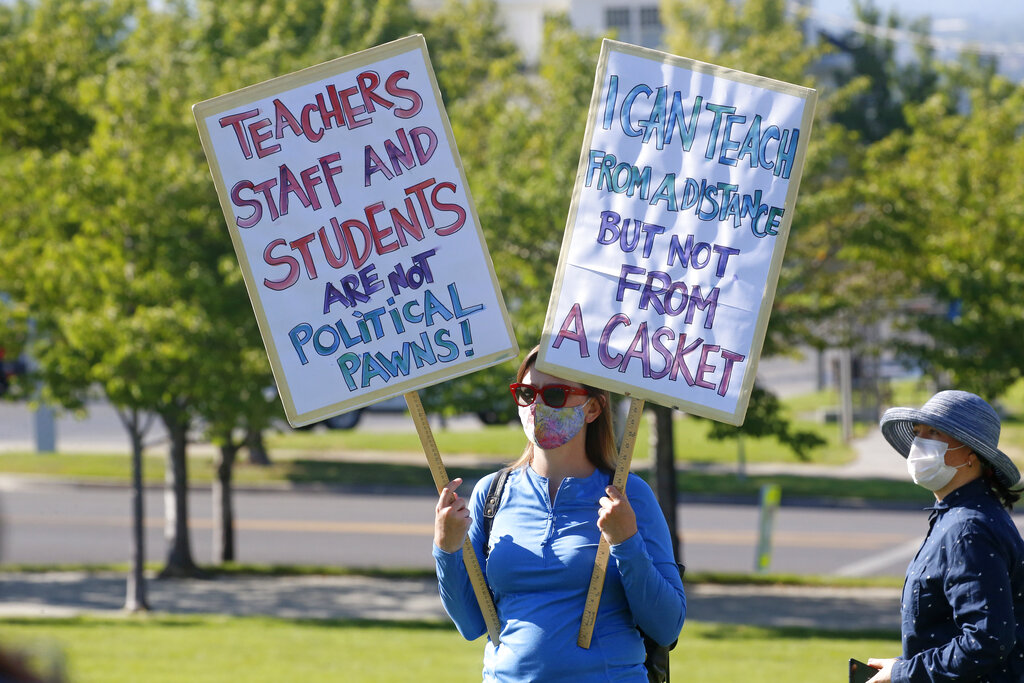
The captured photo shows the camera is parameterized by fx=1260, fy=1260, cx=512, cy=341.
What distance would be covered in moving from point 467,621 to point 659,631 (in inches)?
22.3

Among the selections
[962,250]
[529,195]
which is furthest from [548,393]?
[962,250]

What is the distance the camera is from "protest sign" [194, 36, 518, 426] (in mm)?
3703

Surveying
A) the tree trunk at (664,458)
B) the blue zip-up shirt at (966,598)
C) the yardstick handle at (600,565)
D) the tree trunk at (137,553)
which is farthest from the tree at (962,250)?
the yardstick handle at (600,565)

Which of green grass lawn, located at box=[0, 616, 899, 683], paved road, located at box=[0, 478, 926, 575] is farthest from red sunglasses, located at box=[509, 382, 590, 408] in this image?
paved road, located at box=[0, 478, 926, 575]

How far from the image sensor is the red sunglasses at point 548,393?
11.5 ft

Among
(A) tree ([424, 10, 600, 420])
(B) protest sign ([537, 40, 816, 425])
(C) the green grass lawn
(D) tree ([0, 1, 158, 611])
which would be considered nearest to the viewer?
(B) protest sign ([537, 40, 816, 425])

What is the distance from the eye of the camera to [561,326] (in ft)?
11.9

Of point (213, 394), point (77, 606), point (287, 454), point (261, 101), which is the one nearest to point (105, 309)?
point (213, 394)

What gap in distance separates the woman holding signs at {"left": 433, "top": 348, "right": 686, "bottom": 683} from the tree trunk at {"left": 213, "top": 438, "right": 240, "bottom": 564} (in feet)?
40.6

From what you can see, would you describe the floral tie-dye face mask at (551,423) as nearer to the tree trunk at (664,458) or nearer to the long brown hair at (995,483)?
the long brown hair at (995,483)

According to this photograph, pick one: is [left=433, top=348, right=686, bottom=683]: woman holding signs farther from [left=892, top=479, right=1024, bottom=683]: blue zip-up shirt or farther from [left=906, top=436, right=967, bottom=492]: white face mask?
[left=906, top=436, right=967, bottom=492]: white face mask

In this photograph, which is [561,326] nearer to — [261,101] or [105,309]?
[261,101]

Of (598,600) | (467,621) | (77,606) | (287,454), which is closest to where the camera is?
(598,600)

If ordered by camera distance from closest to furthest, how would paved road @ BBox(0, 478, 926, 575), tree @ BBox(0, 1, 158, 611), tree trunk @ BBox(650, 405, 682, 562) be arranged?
tree @ BBox(0, 1, 158, 611)
tree trunk @ BBox(650, 405, 682, 562)
paved road @ BBox(0, 478, 926, 575)
